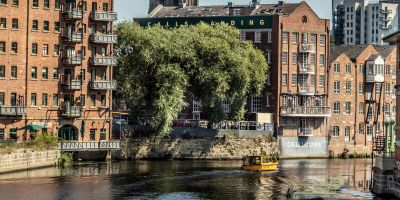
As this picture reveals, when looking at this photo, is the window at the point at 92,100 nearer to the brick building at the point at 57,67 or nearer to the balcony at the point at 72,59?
the brick building at the point at 57,67

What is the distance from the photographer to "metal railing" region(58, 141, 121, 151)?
12051cm

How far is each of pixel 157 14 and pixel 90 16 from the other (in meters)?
43.5

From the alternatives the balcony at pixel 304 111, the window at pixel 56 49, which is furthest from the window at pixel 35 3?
the balcony at pixel 304 111

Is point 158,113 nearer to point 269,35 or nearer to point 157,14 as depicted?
point 269,35

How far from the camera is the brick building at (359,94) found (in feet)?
511

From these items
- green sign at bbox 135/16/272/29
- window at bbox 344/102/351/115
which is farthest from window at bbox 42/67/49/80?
window at bbox 344/102/351/115

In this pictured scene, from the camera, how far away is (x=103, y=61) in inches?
5044

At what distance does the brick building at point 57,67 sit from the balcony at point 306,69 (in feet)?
114

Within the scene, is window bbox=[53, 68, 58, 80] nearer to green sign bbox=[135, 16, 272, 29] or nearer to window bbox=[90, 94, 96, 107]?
window bbox=[90, 94, 96, 107]

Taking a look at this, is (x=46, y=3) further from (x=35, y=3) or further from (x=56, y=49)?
(x=56, y=49)

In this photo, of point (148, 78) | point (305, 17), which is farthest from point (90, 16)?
point (305, 17)

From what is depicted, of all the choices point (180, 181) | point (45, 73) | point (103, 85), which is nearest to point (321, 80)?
point (103, 85)

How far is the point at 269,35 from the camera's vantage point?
493 ft

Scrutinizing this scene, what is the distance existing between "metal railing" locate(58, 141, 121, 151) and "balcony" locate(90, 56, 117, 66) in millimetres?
10233
